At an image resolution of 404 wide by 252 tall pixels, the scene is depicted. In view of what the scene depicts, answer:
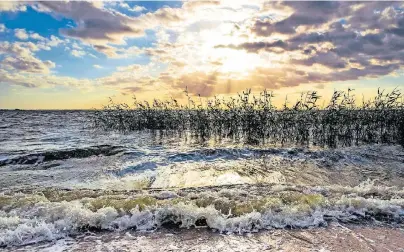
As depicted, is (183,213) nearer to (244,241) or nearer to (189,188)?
(244,241)

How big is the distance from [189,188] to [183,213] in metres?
2.32

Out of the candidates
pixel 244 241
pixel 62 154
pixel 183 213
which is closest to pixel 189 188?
pixel 183 213

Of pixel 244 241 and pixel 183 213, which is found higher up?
pixel 183 213

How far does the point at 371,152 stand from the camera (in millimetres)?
14094

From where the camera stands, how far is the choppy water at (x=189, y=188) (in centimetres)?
570

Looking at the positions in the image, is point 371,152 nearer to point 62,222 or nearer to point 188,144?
point 188,144

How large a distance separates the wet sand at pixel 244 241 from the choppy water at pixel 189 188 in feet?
0.92

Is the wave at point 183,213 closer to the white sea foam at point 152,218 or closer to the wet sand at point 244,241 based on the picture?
the white sea foam at point 152,218

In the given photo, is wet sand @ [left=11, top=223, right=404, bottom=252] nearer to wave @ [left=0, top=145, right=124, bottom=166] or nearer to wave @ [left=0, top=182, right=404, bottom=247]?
wave @ [left=0, top=182, right=404, bottom=247]

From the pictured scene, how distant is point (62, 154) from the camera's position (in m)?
14.2

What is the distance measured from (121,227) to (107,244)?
0.68 meters

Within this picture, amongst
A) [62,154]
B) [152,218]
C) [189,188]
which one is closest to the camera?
[152,218]

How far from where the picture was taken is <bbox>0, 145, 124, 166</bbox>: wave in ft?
41.8

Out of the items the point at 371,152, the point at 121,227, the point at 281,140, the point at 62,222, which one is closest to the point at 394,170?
the point at 371,152
